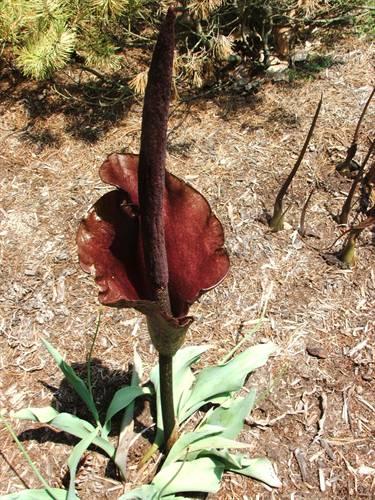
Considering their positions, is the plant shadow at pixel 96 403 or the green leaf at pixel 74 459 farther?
the plant shadow at pixel 96 403

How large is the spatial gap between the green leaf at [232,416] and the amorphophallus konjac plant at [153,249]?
1.09 feet

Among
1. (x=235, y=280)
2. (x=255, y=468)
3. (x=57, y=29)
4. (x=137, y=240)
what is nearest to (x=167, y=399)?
(x=255, y=468)

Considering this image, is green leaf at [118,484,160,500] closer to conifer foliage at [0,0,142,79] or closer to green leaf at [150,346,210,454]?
green leaf at [150,346,210,454]

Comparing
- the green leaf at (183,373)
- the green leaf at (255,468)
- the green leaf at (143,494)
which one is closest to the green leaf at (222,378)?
the green leaf at (183,373)

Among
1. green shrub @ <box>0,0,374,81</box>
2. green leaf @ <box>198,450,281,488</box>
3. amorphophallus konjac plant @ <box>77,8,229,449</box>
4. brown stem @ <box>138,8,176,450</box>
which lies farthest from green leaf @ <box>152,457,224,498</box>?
green shrub @ <box>0,0,374,81</box>

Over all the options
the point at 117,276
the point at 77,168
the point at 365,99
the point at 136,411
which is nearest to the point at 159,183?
the point at 117,276

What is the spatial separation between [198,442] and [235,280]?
0.62 metres

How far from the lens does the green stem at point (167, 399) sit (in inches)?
43.8

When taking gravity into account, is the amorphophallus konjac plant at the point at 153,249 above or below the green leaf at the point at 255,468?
above

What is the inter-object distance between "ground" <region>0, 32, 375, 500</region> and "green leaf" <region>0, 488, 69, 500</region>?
0.57 feet

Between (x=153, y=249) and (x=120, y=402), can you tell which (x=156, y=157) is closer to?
(x=153, y=249)

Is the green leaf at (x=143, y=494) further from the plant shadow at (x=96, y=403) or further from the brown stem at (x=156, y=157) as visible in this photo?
the brown stem at (x=156, y=157)

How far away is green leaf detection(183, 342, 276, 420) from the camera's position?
4.46 feet

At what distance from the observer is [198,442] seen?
51.1 inches
